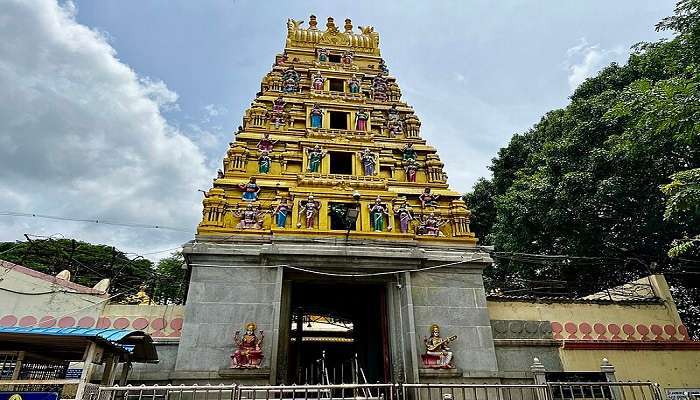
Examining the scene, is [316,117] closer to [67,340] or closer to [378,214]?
[378,214]

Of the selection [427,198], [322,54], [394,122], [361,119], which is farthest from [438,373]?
[322,54]

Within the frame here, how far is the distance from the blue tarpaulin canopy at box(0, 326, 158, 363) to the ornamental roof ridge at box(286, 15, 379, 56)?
16617mm

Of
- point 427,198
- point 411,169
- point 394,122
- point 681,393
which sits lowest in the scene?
point 681,393

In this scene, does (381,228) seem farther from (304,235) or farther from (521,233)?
(521,233)

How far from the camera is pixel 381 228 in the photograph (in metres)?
14.1

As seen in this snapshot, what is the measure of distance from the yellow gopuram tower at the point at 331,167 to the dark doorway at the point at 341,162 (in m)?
0.04

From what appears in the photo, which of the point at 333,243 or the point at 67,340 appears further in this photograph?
the point at 333,243

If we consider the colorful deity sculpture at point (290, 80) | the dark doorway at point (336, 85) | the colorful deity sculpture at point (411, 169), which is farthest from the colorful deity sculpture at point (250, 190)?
the dark doorway at point (336, 85)

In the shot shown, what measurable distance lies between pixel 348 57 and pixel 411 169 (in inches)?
319

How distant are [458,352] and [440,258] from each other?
9.42 feet

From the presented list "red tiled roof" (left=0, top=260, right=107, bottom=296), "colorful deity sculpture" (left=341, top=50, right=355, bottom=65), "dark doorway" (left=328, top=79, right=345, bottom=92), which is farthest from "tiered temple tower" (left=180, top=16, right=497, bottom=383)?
"red tiled roof" (left=0, top=260, right=107, bottom=296)

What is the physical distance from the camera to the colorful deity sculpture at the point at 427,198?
48.9ft

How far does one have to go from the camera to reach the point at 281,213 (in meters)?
13.9

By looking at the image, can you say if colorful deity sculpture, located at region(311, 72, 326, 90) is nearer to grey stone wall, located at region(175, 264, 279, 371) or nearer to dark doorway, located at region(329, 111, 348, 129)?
dark doorway, located at region(329, 111, 348, 129)
